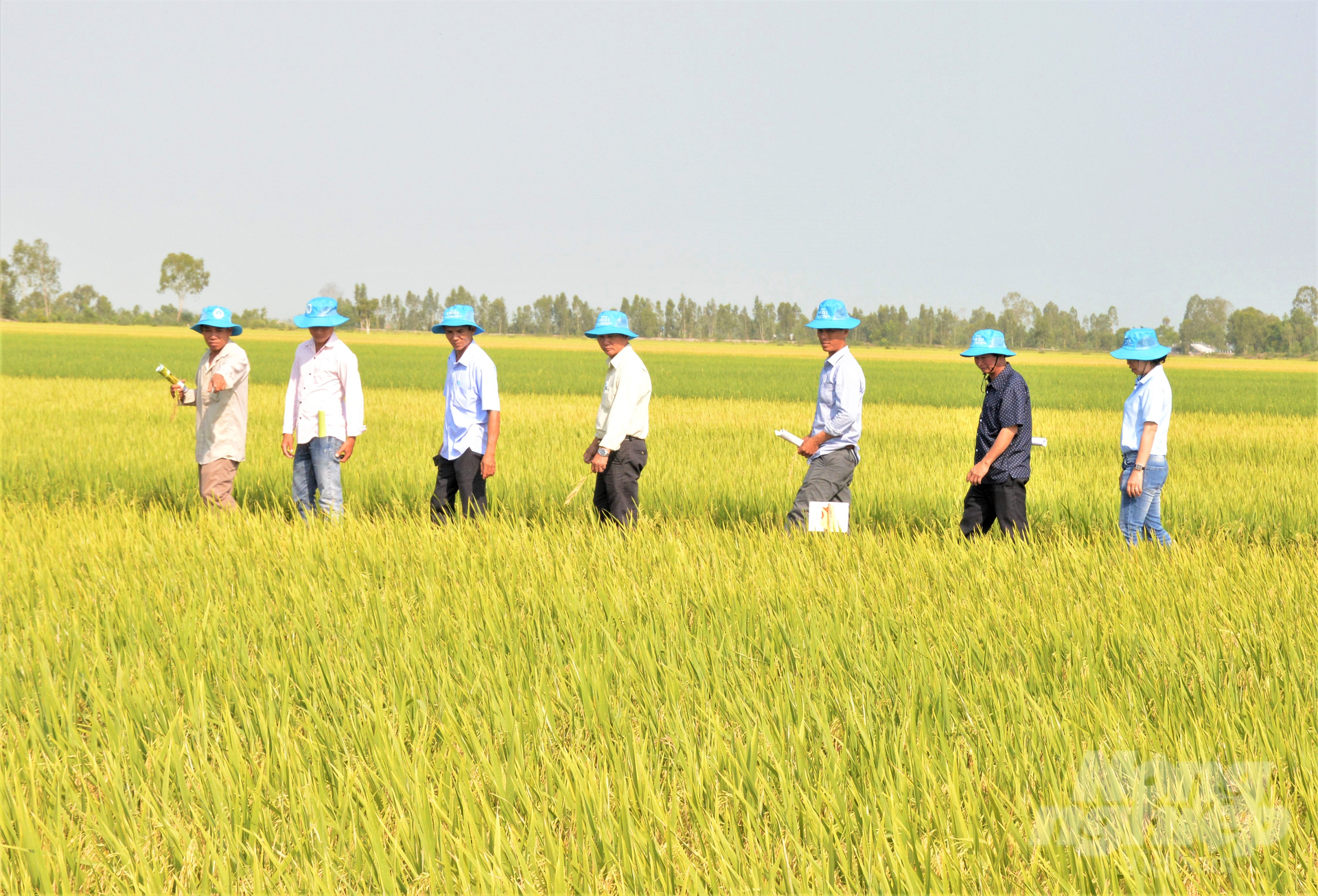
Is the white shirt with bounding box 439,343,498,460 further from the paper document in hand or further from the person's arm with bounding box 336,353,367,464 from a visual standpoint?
the paper document in hand

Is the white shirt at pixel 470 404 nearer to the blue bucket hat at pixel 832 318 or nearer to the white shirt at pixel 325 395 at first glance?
the white shirt at pixel 325 395

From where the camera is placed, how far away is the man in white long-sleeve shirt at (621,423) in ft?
21.1

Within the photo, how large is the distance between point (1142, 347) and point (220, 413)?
266 inches

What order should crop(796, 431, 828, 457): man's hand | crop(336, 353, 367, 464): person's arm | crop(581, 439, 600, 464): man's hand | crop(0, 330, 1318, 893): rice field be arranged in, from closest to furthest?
crop(0, 330, 1318, 893): rice field → crop(796, 431, 828, 457): man's hand → crop(581, 439, 600, 464): man's hand → crop(336, 353, 367, 464): person's arm

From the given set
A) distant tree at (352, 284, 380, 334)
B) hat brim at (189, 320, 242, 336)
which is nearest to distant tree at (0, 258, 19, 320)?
distant tree at (352, 284, 380, 334)

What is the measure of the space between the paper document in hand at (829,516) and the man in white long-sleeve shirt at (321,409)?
3.44 meters

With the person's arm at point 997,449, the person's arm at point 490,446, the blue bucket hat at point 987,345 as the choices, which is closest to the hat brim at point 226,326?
the person's arm at point 490,446

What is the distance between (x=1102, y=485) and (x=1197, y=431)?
873 centimetres

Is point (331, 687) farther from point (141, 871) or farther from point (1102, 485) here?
point (1102, 485)

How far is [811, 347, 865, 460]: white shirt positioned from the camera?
245 inches

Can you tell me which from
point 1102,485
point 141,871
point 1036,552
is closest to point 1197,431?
point 1102,485

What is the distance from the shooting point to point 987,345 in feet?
20.0

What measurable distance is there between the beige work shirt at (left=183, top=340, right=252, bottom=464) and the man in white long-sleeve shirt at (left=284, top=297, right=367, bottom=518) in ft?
1.39

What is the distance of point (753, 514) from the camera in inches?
325
